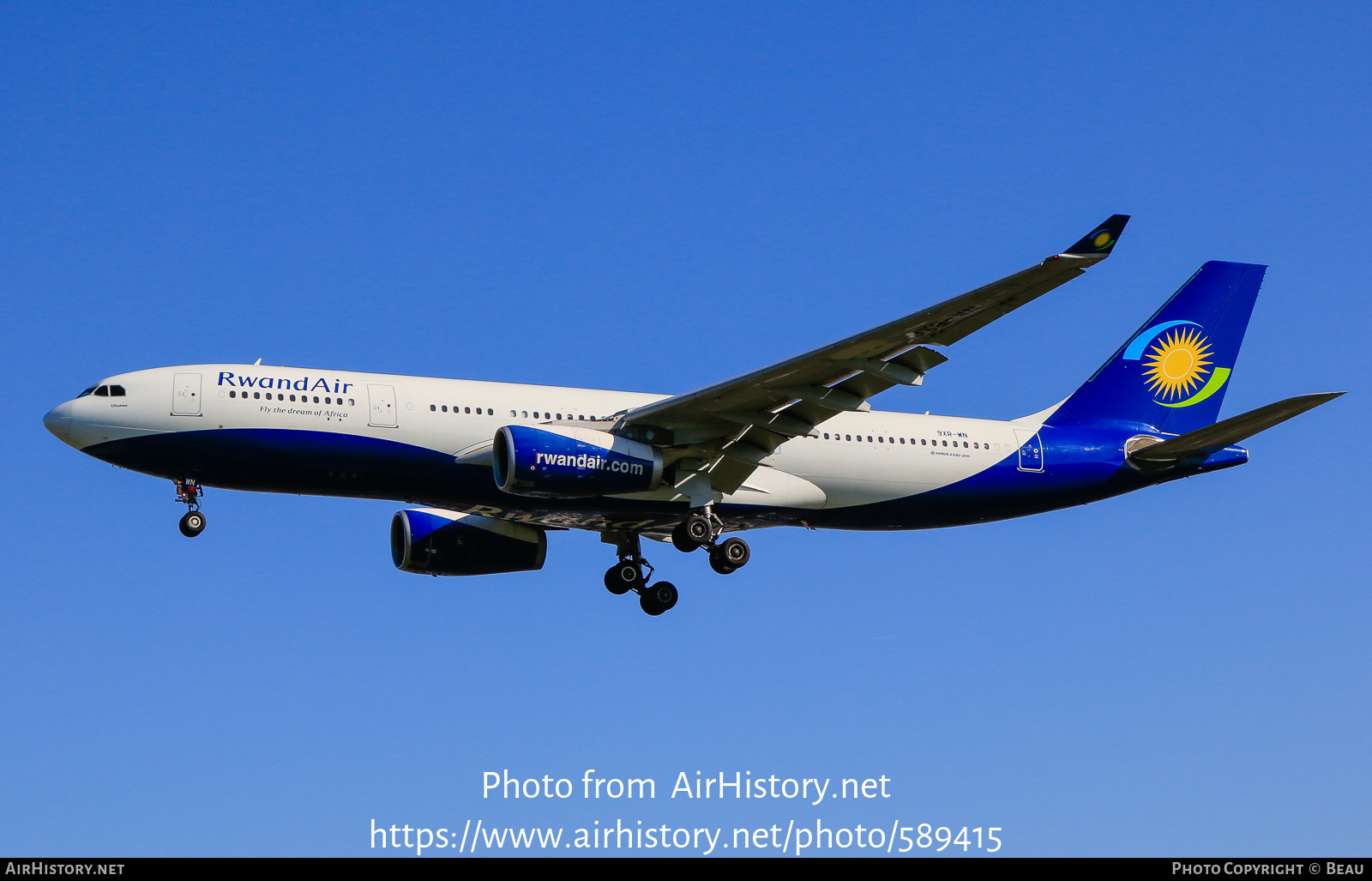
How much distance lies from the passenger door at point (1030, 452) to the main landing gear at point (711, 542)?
686 centimetres

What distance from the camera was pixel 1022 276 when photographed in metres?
24.0

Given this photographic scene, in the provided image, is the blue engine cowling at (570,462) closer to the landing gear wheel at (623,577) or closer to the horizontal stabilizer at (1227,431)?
the landing gear wheel at (623,577)

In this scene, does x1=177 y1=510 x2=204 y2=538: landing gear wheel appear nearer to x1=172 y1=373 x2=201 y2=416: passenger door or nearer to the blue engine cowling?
x1=172 y1=373 x2=201 y2=416: passenger door

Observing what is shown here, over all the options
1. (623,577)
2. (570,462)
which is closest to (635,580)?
(623,577)

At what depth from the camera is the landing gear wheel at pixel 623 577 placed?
117 ft

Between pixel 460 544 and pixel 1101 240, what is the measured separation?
18472mm

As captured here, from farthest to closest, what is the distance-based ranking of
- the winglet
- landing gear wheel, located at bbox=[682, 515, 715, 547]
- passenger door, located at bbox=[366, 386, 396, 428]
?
landing gear wheel, located at bbox=[682, 515, 715, 547]
passenger door, located at bbox=[366, 386, 396, 428]
the winglet

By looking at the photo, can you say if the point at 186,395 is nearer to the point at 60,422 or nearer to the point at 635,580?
the point at 60,422

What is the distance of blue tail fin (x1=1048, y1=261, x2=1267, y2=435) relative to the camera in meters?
36.1

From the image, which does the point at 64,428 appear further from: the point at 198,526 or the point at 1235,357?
the point at 1235,357

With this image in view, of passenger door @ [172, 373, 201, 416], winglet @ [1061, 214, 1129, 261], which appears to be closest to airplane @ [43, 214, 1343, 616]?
passenger door @ [172, 373, 201, 416]

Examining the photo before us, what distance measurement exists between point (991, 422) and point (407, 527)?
14321 millimetres

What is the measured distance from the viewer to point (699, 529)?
32.2m

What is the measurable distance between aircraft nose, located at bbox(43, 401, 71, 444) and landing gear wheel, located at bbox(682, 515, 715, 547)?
1292 centimetres
